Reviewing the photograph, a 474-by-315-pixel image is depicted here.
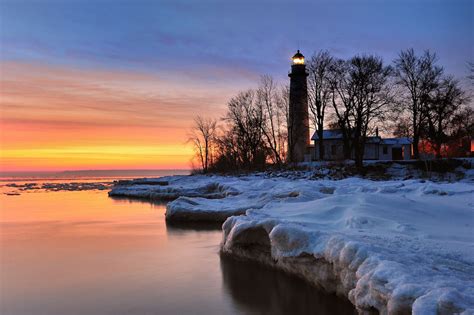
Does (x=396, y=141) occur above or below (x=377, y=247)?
above

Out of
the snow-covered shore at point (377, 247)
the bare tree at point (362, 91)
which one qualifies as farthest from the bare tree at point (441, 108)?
the snow-covered shore at point (377, 247)

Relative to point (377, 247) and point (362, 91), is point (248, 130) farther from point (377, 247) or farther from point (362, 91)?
point (377, 247)

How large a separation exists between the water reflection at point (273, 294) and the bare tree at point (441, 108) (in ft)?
105

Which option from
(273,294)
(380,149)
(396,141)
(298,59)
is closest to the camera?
(273,294)

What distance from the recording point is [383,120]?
3512 cm

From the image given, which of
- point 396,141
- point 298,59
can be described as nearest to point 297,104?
point 298,59

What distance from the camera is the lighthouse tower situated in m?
42.0

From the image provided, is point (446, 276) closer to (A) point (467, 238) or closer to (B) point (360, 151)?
(A) point (467, 238)

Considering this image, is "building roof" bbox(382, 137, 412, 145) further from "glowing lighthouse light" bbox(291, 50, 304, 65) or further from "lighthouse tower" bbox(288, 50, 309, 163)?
"glowing lighthouse light" bbox(291, 50, 304, 65)

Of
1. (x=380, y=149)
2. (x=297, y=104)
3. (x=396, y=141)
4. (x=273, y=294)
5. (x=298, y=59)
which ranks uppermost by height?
(x=298, y=59)

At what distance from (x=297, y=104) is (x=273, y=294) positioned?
37.2m

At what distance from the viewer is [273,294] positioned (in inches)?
278

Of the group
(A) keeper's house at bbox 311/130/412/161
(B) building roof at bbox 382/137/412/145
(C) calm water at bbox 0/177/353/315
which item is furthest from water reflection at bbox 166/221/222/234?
(B) building roof at bbox 382/137/412/145

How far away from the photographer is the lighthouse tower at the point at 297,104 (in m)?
42.0
